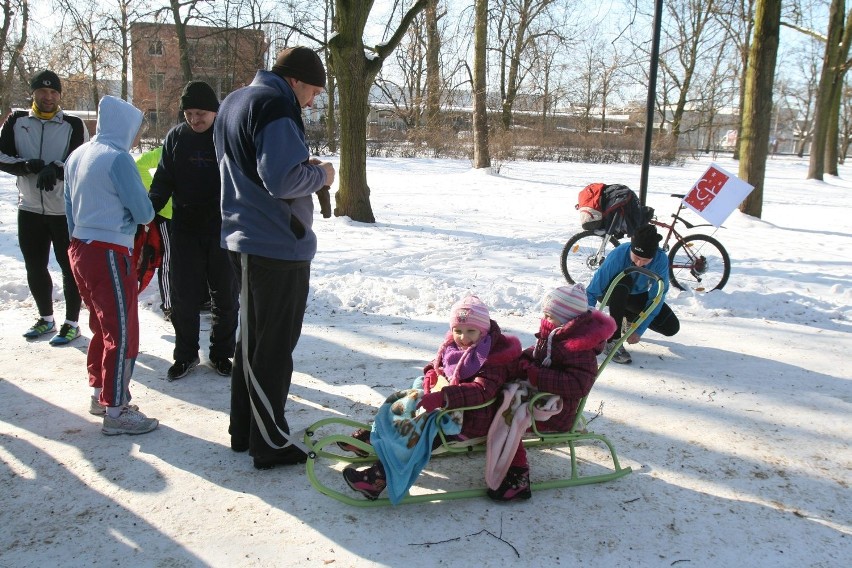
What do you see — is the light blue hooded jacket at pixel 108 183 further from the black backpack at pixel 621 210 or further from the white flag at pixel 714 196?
the white flag at pixel 714 196

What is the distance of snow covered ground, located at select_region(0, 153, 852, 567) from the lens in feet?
8.63

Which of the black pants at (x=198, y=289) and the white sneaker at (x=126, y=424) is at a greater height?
the black pants at (x=198, y=289)

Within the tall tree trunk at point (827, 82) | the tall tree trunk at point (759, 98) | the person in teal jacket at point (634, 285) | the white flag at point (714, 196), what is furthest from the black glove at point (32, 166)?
the tall tree trunk at point (827, 82)

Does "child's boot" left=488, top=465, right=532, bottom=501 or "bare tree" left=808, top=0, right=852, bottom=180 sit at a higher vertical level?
"bare tree" left=808, top=0, right=852, bottom=180

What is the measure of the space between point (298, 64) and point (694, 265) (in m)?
5.34

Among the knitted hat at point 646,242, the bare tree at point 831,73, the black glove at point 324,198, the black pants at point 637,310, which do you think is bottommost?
the black pants at point 637,310

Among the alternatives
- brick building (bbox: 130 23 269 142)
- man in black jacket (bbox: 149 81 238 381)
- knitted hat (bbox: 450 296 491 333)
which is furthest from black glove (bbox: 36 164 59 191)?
brick building (bbox: 130 23 269 142)

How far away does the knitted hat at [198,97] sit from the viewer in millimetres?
3852

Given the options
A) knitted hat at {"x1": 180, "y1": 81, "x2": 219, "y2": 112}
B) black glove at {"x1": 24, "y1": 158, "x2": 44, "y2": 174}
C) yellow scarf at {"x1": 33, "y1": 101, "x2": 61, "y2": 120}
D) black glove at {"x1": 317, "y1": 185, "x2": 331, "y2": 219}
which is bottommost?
black glove at {"x1": 317, "y1": 185, "x2": 331, "y2": 219}

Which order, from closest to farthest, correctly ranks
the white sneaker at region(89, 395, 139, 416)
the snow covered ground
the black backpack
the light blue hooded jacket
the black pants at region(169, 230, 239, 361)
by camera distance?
the snow covered ground
the light blue hooded jacket
the white sneaker at region(89, 395, 139, 416)
the black pants at region(169, 230, 239, 361)
the black backpack

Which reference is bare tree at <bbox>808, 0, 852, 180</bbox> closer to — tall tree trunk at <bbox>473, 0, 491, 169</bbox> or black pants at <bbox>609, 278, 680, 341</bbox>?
Answer: tall tree trunk at <bbox>473, 0, 491, 169</bbox>

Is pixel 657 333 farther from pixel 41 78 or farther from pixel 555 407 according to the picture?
pixel 41 78

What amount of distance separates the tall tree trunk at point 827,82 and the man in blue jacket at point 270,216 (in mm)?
19424

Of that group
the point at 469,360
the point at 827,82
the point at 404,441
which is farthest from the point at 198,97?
the point at 827,82
